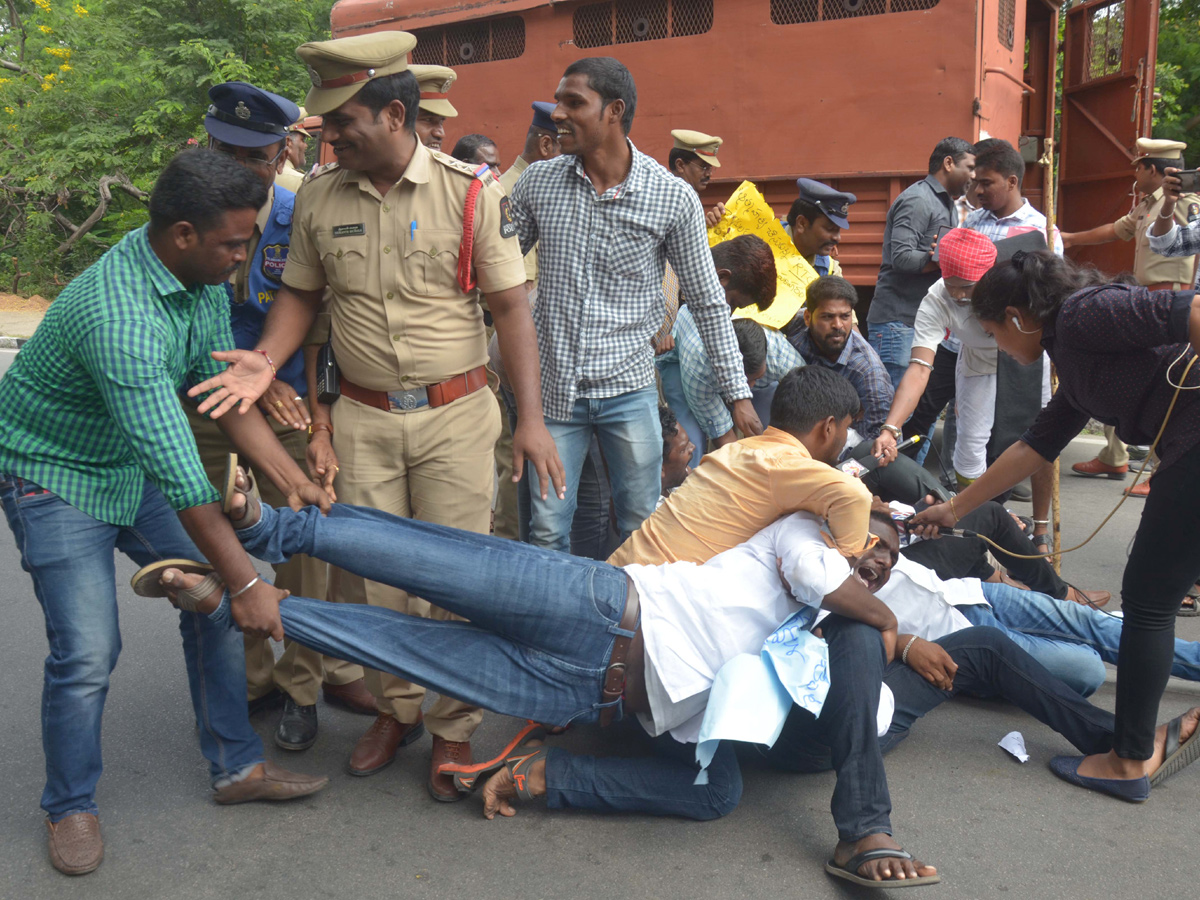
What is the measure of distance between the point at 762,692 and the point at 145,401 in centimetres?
160

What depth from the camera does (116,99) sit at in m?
16.4

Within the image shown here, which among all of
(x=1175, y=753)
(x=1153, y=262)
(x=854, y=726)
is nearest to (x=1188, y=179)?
(x=1153, y=262)

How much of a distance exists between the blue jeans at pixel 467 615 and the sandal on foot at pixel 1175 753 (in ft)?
5.10

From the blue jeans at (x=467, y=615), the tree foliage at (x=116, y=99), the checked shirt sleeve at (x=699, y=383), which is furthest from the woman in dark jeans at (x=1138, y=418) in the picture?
the tree foliage at (x=116, y=99)

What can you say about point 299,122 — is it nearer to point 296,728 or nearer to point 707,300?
point 707,300

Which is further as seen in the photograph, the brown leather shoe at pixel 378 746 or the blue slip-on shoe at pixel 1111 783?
the brown leather shoe at pixel 378 746

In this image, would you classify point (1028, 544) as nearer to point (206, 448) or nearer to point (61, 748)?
point (206, 448)

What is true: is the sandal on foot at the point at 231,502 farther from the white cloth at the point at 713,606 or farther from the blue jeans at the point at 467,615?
the white cloth at the point at 713,606

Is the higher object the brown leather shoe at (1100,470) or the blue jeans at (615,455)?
the blue jeans at (615,455)

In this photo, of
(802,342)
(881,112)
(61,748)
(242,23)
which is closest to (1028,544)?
(802,342)

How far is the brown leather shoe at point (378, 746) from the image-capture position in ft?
9.89

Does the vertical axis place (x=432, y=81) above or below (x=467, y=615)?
above

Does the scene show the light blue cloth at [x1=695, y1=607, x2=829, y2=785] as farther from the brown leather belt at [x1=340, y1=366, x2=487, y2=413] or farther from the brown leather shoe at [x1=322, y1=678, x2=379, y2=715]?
the brown leather shoe at [x1=322, y1=678, x2=379, y2=715]

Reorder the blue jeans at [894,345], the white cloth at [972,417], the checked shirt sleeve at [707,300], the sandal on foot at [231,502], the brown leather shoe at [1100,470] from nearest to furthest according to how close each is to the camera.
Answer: the sandal on foot at [231,502] → the checked shirt sleeve at [707,300] → the white cloth at [972,417] → the blue jeans at [894,345] → the brown leather shoe at [1100,470]
